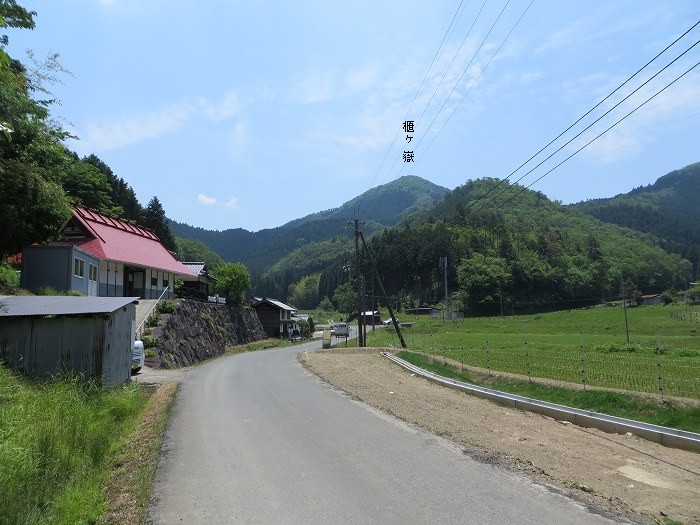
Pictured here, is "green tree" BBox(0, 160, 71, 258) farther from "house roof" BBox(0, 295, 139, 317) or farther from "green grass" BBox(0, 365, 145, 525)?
"green grass" BBox(0, 365, 145, 525)

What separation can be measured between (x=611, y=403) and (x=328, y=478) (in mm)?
8967

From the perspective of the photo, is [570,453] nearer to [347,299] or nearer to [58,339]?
[58,339]

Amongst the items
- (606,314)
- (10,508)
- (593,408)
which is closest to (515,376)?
(593,408)

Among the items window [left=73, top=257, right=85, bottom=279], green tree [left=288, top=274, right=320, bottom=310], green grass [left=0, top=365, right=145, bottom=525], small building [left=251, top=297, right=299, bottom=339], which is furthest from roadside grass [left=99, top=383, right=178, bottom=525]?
green tree [left=288, top=274, right=320, bottom=310]

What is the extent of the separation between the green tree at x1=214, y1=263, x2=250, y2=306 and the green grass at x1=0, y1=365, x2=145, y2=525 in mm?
43212

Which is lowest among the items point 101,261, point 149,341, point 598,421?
point 598,421

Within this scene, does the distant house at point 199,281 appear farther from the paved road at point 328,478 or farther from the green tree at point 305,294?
the green tree at point 305,294

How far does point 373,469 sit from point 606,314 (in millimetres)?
79427

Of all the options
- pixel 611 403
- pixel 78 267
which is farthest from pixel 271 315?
pixel 611 403

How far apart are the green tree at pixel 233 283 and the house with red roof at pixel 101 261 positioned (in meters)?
8.12

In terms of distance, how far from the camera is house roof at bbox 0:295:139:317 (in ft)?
47.1

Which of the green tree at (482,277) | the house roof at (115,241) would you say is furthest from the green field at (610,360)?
the green tree at (482,277)

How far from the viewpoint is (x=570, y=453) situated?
916cm

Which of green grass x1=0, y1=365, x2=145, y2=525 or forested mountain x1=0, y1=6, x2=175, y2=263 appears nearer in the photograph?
green grass x1=0, y1=365, x2=145, y2=525
